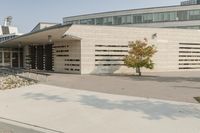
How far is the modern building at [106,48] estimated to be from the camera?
26.3 meters

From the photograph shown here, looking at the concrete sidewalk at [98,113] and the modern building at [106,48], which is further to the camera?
the modern building at [106,48]

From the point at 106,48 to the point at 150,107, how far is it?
17.3 metres

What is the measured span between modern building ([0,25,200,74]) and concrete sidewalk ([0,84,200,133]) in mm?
11137

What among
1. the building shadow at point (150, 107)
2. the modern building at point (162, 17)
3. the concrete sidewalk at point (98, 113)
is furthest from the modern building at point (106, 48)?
the modern building at point (162, 17)

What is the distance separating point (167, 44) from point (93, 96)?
20067 millimetres

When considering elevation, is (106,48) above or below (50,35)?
below

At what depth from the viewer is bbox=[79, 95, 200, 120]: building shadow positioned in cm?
916

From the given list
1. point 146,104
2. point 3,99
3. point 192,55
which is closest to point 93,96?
point 146,104

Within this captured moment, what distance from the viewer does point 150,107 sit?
33.8ft

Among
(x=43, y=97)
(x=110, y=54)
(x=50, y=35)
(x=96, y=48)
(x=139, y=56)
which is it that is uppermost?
(x=50, y=35)

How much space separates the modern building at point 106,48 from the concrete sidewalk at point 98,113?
36.5 ft

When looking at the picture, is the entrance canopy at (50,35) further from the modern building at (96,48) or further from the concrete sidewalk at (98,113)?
the concrete sidewalk at (98,113)

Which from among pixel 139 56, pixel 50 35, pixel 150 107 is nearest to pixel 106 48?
pixel 139 56

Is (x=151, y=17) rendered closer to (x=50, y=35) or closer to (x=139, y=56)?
(x=139, y=56)
